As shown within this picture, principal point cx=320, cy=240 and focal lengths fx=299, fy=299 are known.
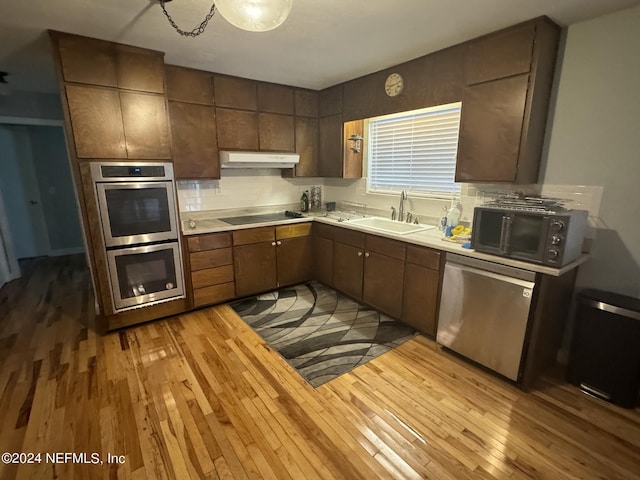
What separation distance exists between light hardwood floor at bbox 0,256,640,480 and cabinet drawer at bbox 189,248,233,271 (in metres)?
0.79

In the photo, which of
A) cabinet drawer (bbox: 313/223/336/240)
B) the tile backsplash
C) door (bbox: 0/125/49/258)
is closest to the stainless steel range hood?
the tile backsplash

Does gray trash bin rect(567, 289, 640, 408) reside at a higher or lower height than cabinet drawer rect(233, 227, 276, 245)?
lower

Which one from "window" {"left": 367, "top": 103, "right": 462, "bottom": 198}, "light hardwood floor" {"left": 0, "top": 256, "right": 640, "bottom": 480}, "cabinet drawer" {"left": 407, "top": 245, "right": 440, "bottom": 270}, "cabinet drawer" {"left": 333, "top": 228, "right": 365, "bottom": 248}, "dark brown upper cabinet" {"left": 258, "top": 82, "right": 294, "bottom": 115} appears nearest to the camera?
"light hardwood floor" {"left": 0, "top": 256, "right": 640, "bottom": 480}

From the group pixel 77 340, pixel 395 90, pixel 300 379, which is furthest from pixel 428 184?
pixel 77 340

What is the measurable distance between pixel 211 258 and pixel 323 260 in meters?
1.33

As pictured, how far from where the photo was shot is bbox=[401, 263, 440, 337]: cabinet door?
254cm

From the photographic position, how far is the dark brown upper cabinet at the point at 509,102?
2.03 meters

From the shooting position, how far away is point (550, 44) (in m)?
2.07

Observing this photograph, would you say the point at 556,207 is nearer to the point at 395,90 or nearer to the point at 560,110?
the point at 560,110

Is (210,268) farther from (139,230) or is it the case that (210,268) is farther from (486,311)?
(486,311)

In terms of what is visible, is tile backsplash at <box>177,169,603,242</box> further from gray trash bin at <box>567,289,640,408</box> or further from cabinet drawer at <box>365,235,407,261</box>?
cabinet drawer at <box>365,235,407,261</box>

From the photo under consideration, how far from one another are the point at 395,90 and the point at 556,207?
5.79 feet

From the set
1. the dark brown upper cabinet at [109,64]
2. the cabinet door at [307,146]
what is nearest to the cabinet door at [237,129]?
the cabinet door at [307,146]

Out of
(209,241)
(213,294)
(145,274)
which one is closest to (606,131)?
(209,241)
